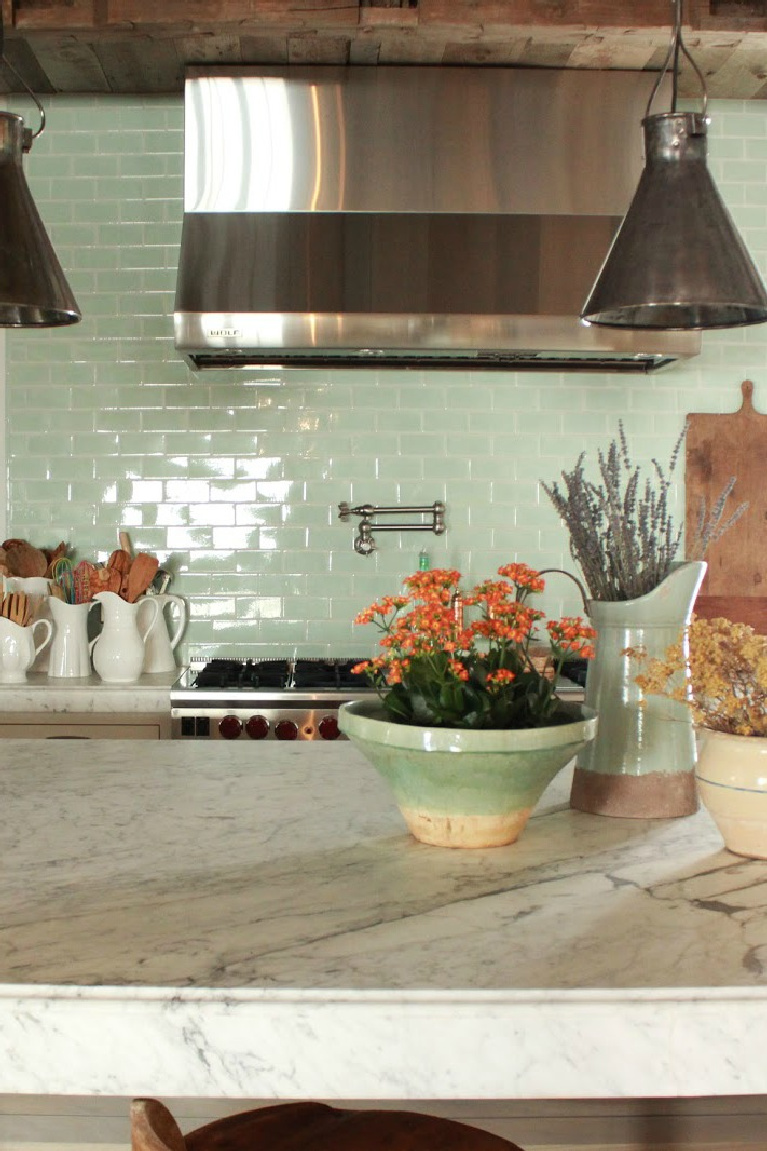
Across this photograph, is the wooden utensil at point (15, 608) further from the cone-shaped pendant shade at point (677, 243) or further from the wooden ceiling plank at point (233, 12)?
the cone-shaped pendant shade at point (677, 243)

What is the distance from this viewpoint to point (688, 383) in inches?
166

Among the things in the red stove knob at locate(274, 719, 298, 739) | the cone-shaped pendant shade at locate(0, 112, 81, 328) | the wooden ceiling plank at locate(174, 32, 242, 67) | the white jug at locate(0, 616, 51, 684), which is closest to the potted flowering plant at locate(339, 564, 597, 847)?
the cone-shaped pendant shade at locate(0, 112, 81, 328)

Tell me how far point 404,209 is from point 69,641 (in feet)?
5.90

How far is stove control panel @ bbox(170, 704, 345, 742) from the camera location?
340 cm

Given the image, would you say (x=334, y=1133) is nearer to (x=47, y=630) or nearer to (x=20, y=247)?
(x=20, y=247)

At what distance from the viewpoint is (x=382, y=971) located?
1.05 meters

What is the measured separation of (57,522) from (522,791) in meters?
3.09

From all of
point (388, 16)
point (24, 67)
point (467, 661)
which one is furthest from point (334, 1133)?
point (24, 67)

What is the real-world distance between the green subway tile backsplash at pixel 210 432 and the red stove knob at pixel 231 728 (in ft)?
2.53

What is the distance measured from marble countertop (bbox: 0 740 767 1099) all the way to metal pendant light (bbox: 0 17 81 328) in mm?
793

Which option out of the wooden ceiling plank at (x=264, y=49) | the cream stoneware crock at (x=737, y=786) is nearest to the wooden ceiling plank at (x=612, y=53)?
the wooden ceiling plank at (x=264, y=49)

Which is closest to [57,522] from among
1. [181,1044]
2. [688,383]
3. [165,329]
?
[165,329]

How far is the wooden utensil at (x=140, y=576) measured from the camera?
12.8ft

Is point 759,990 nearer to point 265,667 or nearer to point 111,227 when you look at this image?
point 265,667
